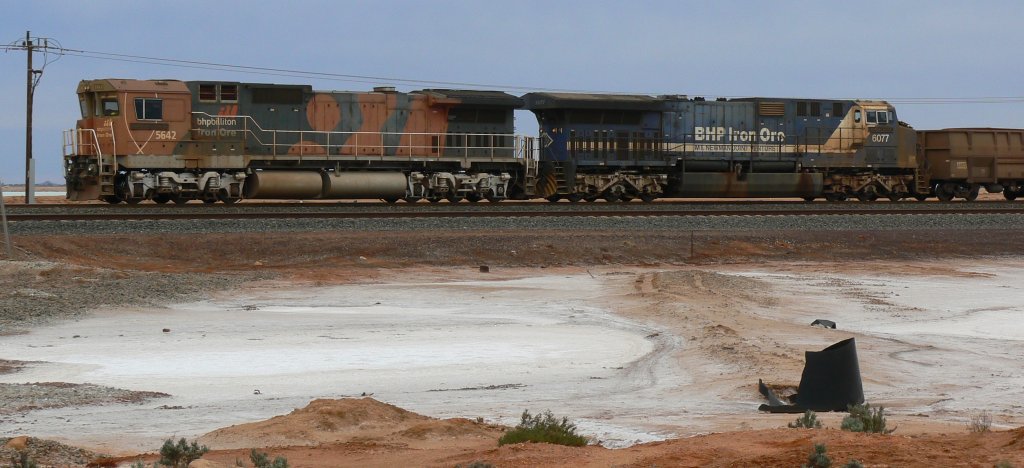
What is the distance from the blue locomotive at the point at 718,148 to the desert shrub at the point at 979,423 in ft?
80.3

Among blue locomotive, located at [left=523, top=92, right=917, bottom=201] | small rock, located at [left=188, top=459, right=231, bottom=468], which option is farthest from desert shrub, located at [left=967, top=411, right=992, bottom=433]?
blue locomotive, located at [left=523, top=92, right=917, bottom=201]

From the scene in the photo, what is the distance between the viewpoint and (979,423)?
8.10m

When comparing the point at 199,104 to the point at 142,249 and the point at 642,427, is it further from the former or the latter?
the point at 642,427

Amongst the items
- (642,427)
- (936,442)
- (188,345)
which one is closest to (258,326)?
(188,345)

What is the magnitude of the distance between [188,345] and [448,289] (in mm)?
6001

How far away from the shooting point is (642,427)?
8.27 m

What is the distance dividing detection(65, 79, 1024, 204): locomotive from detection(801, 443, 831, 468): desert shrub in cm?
2394

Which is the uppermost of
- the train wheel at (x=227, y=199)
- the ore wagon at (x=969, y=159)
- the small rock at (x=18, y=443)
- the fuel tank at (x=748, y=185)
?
the ore wagon at (x=969, y=159)

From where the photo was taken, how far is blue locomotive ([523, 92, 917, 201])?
110 feet

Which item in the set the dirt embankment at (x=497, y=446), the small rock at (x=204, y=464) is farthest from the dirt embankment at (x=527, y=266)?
the small rock at (x=204, y=464)

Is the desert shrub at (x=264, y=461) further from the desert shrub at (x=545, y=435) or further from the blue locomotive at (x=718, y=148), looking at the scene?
the blue locomotive at (x=718, y=148)

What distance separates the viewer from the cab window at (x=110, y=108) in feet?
92.9

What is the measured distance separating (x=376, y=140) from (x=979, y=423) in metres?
24.1

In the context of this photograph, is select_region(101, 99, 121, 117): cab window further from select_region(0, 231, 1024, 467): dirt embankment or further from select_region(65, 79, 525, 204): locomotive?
select_region(0, 231, 1024, 467): dirt embankment
